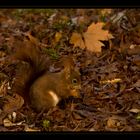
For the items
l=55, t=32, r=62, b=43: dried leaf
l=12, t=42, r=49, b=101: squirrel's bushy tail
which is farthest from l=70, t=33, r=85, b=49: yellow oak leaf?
l=12, t=42, r=49, b=101: squirrel's bushy tail

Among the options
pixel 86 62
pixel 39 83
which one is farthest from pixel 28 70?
pixel 86 62

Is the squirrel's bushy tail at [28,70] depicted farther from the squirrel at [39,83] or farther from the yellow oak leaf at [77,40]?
the yellow oak leaf at [77,40]

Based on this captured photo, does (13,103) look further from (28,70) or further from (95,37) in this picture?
(95,37)

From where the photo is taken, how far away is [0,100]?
11.6 ft

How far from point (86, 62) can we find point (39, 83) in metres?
0.76

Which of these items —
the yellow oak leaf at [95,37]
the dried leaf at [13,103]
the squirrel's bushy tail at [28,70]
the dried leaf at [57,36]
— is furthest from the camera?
the dried leaf at [57,36]

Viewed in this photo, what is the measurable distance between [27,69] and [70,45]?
1.04 metres

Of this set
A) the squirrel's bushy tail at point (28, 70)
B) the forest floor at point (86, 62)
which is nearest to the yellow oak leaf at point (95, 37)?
the forest floor at point (86, 62)

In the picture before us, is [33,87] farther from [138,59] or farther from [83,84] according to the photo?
[138,59]

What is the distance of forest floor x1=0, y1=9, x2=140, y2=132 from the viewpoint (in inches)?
130

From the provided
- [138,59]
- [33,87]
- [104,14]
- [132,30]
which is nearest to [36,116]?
[33,87]

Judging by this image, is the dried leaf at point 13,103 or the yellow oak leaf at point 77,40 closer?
the dried leaf at point 13,103

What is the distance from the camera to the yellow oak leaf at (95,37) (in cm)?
419

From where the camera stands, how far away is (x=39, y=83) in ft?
10.9
